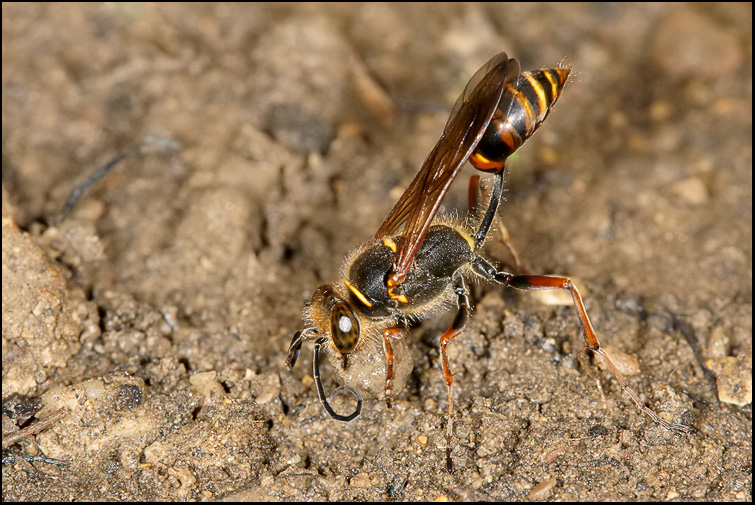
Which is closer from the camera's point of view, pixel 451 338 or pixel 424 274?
pixel 451 338

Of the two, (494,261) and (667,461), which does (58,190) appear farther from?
(667,461)

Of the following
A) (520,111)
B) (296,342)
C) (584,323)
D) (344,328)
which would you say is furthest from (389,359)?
(520,111)

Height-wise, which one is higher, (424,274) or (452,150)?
(452,150)

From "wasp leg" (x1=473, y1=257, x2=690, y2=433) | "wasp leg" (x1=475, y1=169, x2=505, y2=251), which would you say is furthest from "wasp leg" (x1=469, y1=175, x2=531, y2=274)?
"wasp leg" (x1=473, y1=257, x2=690, y2=433)

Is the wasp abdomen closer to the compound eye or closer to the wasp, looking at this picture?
the wasp

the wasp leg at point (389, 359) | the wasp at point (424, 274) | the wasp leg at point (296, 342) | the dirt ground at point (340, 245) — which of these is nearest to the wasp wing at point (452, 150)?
the wasp at point (424, 274)

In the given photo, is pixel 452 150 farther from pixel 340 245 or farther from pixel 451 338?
pixel 340 245

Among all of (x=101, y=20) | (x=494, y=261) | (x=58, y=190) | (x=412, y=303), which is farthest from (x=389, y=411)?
(x=101, y=20)
